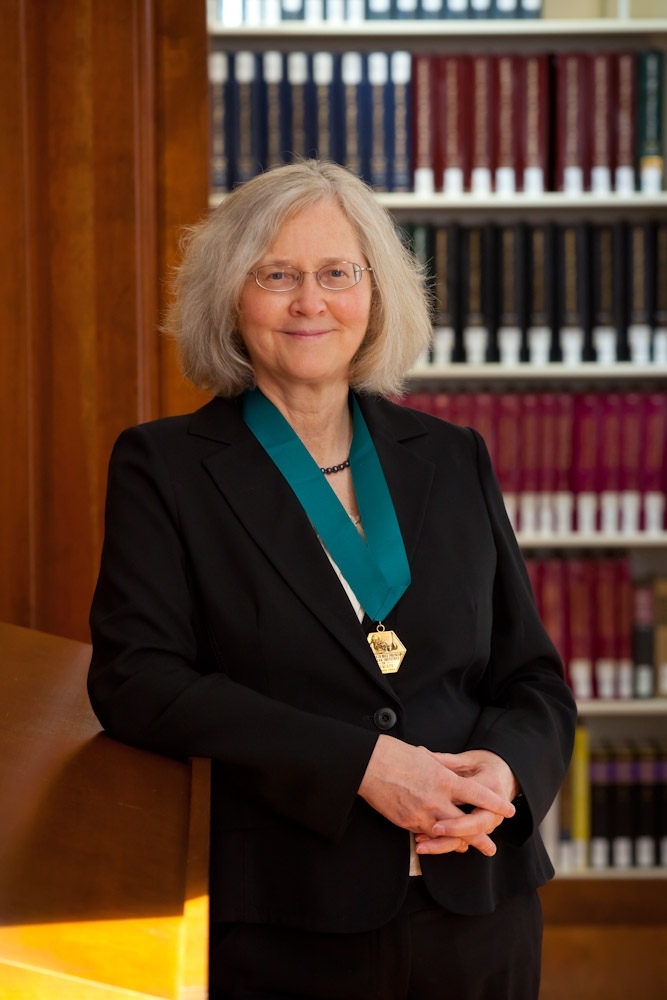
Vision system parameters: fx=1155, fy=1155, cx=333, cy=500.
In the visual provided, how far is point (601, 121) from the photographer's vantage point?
3436 mm

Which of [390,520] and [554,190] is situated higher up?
[554,190]

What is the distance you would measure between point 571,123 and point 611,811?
2079 mm

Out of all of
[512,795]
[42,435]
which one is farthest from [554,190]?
[512,795]

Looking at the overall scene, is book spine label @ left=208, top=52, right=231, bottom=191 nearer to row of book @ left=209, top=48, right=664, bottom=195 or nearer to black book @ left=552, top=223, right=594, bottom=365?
row of book @ left=209, top=48, right=664, bottom=195

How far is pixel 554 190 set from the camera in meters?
3.51

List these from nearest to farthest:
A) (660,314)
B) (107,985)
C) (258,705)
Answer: (107,985) → (258,705) → (660,314)

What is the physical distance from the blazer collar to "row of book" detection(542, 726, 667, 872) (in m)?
2.13

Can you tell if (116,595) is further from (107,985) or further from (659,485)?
(659,485)

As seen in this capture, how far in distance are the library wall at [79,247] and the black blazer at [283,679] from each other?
77cm

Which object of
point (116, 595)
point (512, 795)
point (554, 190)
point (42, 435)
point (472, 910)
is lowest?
point (472, 910)

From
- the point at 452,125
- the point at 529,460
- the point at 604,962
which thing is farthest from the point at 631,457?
the point at 604,962

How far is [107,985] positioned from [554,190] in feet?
10.4

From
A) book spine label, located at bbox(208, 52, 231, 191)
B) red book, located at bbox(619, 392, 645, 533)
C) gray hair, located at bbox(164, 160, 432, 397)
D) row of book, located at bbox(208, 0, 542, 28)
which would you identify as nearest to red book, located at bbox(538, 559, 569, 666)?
red book, located at bbox(619, 392, 645, 533)

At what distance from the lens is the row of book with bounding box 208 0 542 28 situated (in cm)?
344
